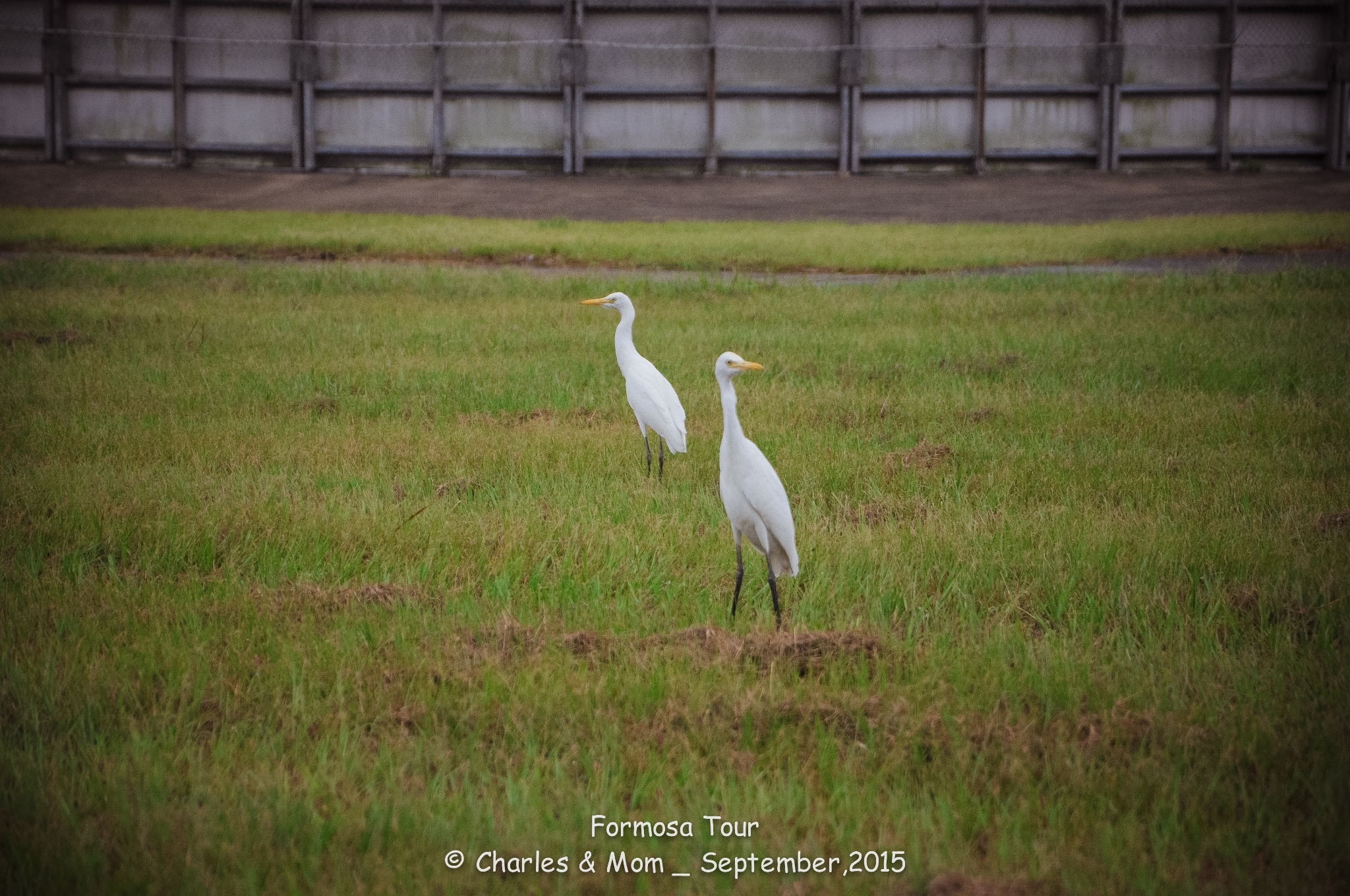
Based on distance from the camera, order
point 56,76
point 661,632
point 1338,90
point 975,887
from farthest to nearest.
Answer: point 1338,90 < point 56,76 < point 661,632 < point 975,887

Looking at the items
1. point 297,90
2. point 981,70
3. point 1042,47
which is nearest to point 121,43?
point 297,90

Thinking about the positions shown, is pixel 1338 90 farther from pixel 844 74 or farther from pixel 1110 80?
pixel 844 74

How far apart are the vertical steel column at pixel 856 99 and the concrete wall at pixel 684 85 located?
5cm

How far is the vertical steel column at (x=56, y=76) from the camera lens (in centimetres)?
2517

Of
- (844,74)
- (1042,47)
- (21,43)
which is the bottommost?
(844,74)

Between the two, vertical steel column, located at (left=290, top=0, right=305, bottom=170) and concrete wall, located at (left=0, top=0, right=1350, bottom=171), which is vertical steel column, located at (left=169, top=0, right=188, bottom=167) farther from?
vertical steel column, located at (left=290, top=0, right=305, bottom=170)

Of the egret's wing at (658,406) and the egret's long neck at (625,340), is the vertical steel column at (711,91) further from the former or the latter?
the egret's wing at (658,406)

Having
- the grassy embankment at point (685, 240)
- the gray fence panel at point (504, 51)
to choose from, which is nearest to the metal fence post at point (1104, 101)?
the grassy embankment at point (685, 240)

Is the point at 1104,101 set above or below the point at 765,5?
below

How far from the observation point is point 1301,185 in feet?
79.7

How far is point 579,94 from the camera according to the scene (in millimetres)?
26000

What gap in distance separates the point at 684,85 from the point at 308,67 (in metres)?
8.53

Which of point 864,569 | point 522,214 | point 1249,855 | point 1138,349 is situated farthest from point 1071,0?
point 1249,855

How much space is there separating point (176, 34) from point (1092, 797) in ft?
90.3
